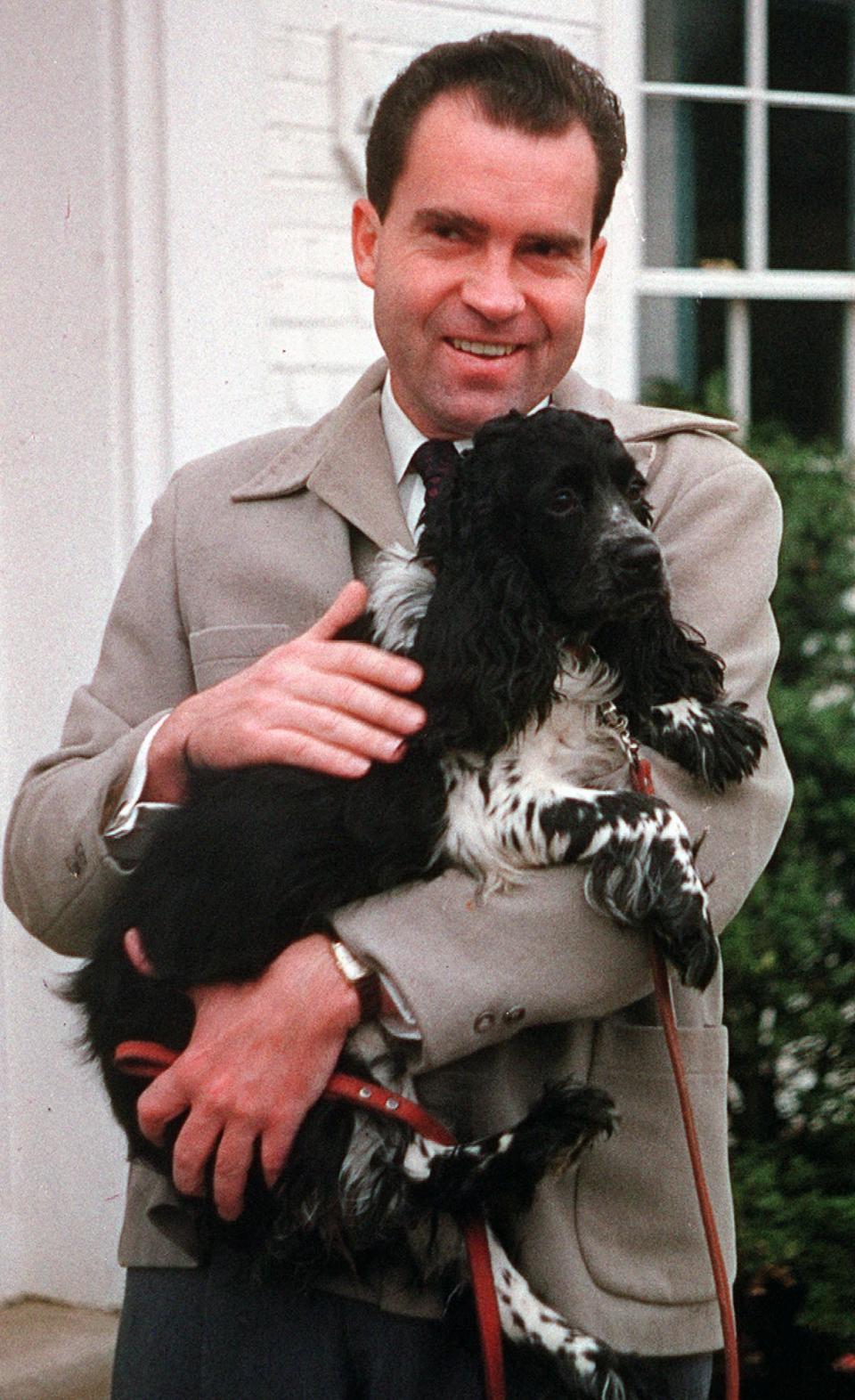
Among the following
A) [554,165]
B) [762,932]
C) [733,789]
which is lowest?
[762,932]

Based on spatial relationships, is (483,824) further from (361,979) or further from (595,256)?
(595,256)

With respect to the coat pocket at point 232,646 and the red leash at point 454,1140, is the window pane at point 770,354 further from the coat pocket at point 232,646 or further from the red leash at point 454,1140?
the red leash at point 454,1140

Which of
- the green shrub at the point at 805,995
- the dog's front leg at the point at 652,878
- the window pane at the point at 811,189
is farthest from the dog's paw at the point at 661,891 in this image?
the window pane at the point at 811,189

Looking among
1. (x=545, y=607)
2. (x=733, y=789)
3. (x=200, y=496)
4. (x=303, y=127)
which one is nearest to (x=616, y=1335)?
(x=733, y=789)

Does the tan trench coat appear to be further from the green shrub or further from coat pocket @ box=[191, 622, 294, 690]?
the green shrub

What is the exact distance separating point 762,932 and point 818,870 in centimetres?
31

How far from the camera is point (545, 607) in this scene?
2316 millimetres

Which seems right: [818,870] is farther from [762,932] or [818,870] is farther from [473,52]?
[473,52]

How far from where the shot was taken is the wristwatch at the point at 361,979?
2082mm

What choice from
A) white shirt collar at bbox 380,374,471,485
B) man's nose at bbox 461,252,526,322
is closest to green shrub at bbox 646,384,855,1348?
white shirt collar at bbox 380,374,471,485

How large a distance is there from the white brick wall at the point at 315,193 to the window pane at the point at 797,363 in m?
1.85

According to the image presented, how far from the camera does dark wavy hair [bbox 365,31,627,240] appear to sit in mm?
2270

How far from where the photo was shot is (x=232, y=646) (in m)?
2.42

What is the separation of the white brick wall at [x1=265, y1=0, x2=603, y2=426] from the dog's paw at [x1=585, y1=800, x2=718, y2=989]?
103 inches
